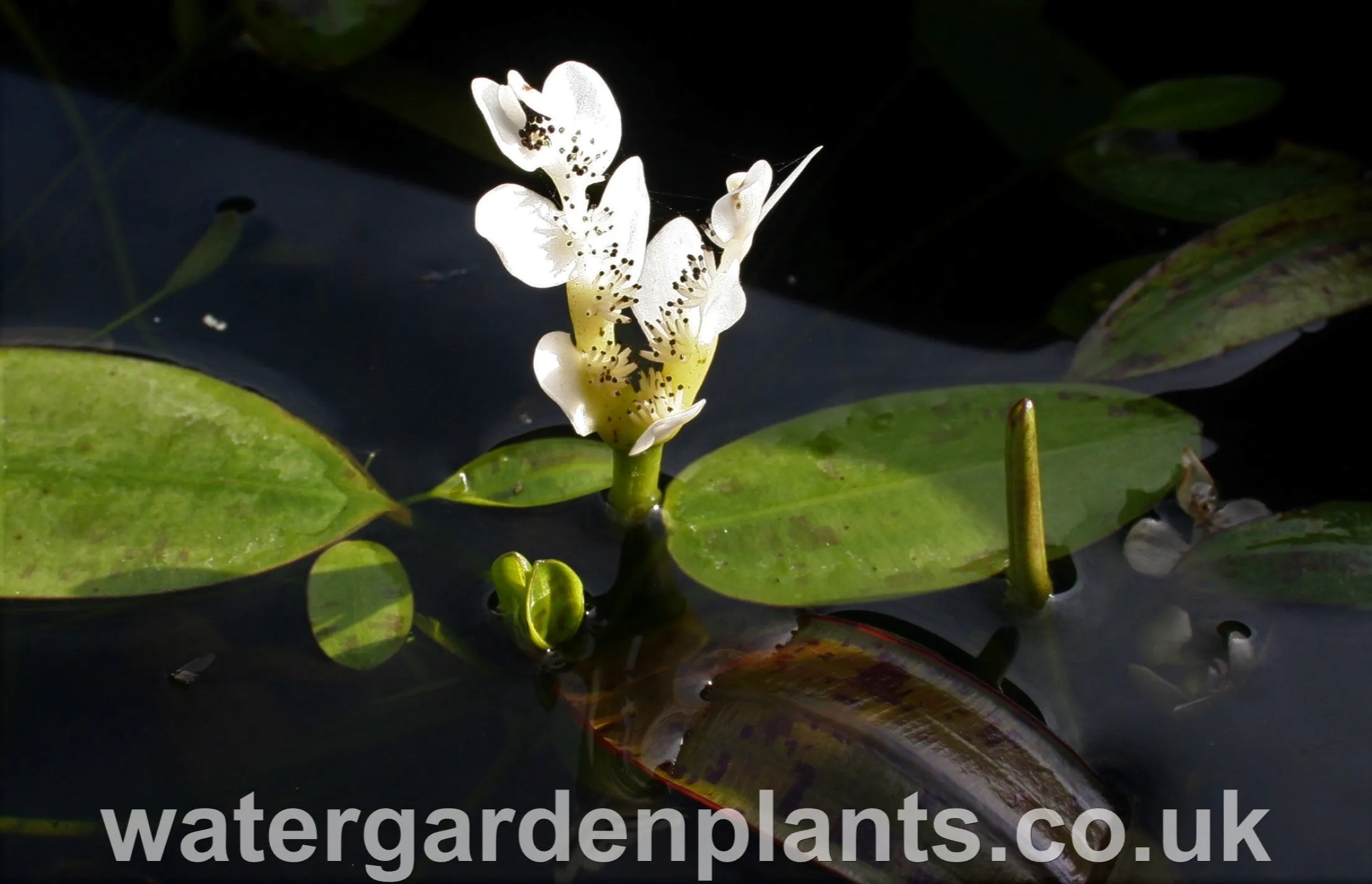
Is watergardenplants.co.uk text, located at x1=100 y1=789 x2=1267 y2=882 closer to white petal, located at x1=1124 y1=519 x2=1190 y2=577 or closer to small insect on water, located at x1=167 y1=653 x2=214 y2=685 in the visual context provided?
small insect on water, located at x1=167 y1=653 x2=214 y2=685

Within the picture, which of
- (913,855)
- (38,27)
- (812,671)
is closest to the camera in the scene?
(913,855)

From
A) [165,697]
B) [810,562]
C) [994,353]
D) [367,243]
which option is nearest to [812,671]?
[810,562]

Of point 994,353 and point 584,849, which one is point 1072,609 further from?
point 584,849

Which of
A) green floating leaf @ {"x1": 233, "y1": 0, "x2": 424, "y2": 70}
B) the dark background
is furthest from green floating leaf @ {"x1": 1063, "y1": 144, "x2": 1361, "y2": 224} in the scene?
green floating leaf @ {"x1": 233, "y1": 0, "x2": 424, "y2": 70}

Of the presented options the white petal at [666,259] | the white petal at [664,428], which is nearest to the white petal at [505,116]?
the white petal at [666,259]

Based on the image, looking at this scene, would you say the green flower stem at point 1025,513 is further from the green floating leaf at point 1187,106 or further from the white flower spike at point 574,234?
the green floating leaf at point 1187,106

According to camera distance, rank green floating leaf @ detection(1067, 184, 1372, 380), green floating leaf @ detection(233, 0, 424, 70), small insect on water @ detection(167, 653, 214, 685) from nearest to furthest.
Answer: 1. small insect on water @ detection(167, 653, 214, 685)
2. green floating leaf @ detection(1067, 184, 1372, 380)
3. green floating leaf @ detection(233, 0, 424, 70)
